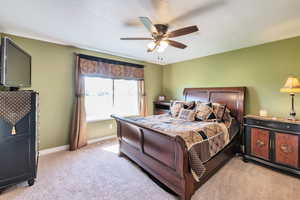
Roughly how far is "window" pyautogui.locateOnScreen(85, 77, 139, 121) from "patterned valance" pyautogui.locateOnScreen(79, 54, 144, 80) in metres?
0.22

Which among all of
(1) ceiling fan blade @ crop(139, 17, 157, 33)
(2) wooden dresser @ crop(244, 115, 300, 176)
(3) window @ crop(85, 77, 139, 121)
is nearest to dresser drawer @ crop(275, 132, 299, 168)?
(2) wooden dresser @ crop(244, 115, 300, 176)

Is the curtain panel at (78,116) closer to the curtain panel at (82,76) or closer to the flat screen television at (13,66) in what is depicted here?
the curtain panel at (82,76)

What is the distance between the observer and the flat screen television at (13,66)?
187cm

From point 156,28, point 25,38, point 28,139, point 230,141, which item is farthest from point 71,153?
point 230,141

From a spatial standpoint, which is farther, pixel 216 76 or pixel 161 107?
pixel 161 107

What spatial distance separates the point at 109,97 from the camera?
4254 millimetres

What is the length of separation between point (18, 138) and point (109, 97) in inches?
95.3

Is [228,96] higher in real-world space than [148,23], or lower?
lower

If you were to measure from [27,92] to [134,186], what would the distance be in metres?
2.05

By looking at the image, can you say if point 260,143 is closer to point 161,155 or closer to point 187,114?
point 187,114

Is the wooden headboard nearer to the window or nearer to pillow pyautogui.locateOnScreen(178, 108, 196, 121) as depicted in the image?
pillow pyautogui.locateOnScreen(178, 108, 196, 121)

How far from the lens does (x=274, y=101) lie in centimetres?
303

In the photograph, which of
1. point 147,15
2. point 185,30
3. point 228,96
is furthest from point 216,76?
point 147,15

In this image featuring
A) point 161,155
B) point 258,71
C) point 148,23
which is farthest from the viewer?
point 258,71
